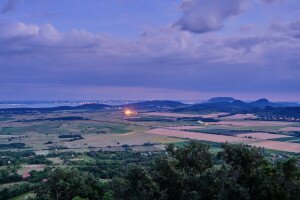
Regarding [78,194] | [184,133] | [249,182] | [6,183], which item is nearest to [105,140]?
[184,133]

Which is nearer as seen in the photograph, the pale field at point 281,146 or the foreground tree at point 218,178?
the foreground tree at point 218,178

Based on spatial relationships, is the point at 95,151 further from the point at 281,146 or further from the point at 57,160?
the point at 281,146

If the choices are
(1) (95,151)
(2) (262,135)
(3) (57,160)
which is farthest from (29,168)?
(2) (262,135)

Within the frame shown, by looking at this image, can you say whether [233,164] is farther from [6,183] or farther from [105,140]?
[105,140]

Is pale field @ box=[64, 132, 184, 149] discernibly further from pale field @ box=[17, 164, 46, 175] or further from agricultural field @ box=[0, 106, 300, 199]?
pale field @ box=[17, 164, 46, 175]

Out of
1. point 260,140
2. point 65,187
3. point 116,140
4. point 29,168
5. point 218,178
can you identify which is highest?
point 218,178

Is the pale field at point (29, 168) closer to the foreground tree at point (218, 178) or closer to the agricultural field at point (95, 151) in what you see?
the agricultural field at point (95, 151)

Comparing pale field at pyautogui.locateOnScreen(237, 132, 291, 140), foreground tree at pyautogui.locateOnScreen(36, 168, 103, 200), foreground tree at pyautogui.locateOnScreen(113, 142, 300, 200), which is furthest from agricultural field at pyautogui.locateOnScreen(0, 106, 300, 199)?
foreground tree at pyautogui.locateOnScreen(113, 142, 300, 200)

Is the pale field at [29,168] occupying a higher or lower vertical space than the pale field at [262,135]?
lower

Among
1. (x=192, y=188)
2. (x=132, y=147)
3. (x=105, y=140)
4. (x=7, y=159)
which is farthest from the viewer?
(x=105, y=140)

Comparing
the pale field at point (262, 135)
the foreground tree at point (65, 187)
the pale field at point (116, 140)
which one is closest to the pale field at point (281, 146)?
the pale field at point (262, 135)

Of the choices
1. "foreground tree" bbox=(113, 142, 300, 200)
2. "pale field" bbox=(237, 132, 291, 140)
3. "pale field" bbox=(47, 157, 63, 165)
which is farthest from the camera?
"pale field" bbox=(237, 132, 291, 140)
